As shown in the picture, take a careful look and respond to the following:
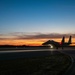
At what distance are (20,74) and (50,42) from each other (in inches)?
3020

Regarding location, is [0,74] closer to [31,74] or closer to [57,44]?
[31,74]

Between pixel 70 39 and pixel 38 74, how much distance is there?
95.4 metres

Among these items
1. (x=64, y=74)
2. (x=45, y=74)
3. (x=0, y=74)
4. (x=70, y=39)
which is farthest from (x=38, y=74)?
(x=70, y=39)

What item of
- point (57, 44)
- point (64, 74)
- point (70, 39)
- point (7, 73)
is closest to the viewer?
point (64, 74)

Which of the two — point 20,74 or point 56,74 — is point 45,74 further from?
point 20,74

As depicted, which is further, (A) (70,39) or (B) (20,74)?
(A) (70,39)

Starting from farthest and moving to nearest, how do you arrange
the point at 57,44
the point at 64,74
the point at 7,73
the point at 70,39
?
the point at 70,39
the point at 57,44
the point at 7,73
the point at 64,74

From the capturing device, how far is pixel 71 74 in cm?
1178

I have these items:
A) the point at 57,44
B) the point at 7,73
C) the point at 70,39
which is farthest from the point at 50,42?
the point at 7,73

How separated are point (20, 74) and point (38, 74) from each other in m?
1.15

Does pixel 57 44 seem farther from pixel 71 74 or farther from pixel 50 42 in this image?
pixel 71 74

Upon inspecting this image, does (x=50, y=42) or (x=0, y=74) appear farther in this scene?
(x=50, y=42)

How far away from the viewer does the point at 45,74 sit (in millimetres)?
11930

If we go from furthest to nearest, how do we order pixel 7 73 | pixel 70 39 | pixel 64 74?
pixel 70 39
pixel 7 73
pixel 64 74
